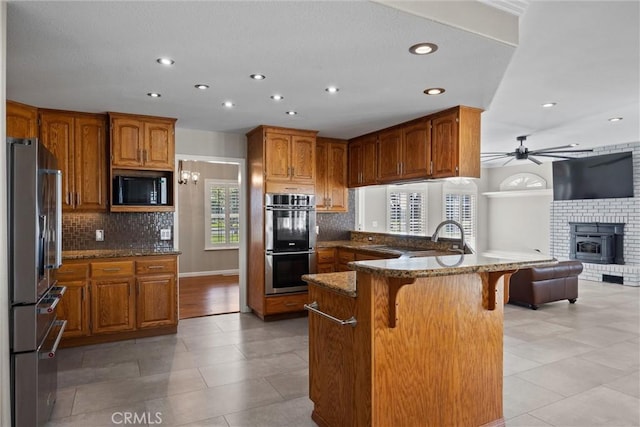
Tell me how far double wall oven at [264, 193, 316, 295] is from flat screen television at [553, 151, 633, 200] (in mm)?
6043

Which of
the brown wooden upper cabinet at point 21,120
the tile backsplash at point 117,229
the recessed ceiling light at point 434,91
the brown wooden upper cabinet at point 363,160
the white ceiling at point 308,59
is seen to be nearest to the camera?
A: the white ceiling at point 308,59

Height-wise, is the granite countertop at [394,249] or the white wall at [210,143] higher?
the white wall at [210,143]

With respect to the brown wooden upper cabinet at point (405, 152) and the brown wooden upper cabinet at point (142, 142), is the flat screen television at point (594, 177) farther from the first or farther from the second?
the brown wooden upper cabinet at point (142, 142)

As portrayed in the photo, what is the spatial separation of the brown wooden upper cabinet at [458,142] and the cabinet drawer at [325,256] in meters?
1.89

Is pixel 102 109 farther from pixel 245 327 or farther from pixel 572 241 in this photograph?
pixel 572 241

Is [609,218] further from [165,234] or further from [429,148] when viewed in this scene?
[165,234]

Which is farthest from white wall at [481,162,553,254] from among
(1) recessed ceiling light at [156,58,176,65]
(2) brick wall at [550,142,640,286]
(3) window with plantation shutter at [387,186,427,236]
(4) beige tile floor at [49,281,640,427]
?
(1) recessed ceiling light at [156,58,176,65]

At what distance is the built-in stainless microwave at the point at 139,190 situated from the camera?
4.39m

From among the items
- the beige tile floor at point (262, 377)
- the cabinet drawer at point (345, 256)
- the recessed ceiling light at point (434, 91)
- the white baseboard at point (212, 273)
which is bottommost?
the beige tile floor at point (262, 377)

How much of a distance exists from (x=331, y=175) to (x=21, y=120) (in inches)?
145

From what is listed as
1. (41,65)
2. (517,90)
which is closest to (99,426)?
(41,65)

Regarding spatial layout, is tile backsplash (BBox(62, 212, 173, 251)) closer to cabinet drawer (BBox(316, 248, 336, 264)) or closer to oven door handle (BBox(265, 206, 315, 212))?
oven door handle (BBox(265, 206, 315, 212))

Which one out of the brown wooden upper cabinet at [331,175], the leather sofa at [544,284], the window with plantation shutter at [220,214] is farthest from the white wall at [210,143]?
the leather sofa at [544,284]

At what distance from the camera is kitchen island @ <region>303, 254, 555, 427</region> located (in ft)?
6.64
